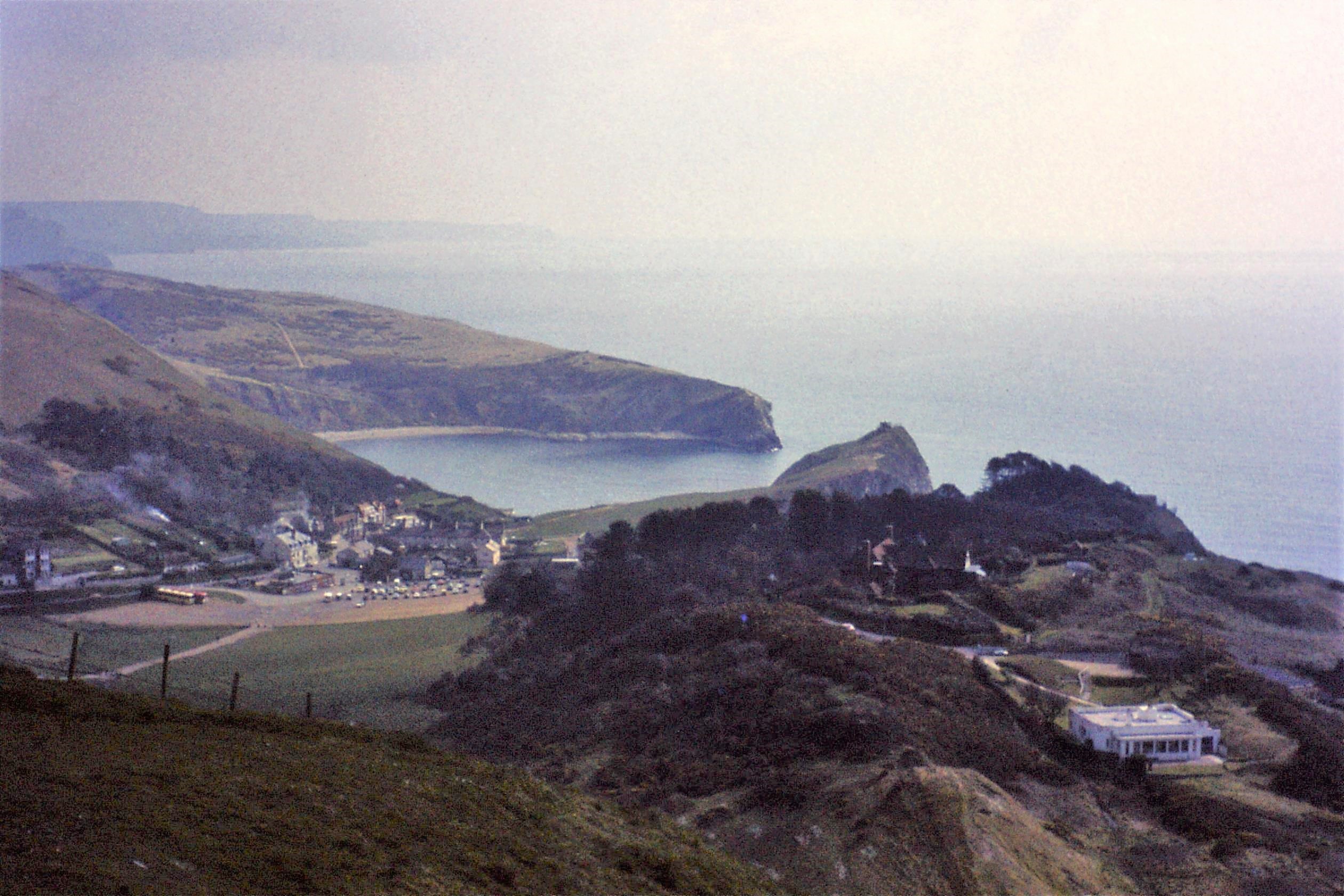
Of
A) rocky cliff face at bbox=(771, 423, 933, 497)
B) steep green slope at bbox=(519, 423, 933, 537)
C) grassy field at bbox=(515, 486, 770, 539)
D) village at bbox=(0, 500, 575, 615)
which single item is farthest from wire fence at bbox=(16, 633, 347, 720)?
rocky cliff face at bbox=(771, 423, 933, 497)

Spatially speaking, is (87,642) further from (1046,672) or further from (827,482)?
(827,482)

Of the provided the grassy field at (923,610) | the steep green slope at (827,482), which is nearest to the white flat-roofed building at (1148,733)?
the grassy field at (923,610)

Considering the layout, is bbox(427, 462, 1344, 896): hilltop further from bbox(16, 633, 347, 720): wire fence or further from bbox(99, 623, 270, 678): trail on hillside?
bbox(99, 623, 270, 678): trail on hillside

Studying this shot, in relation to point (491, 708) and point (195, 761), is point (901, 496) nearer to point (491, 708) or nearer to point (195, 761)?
point (491, 708)

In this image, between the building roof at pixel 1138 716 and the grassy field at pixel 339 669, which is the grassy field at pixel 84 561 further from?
the building roof at pixel 1138 716

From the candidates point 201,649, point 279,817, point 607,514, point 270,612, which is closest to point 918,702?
point 279,817

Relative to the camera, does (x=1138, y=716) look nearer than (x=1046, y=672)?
Yes

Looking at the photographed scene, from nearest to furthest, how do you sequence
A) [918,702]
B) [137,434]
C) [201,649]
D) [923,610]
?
[918,702] → [923,610] → [201,649] → [137,434]
